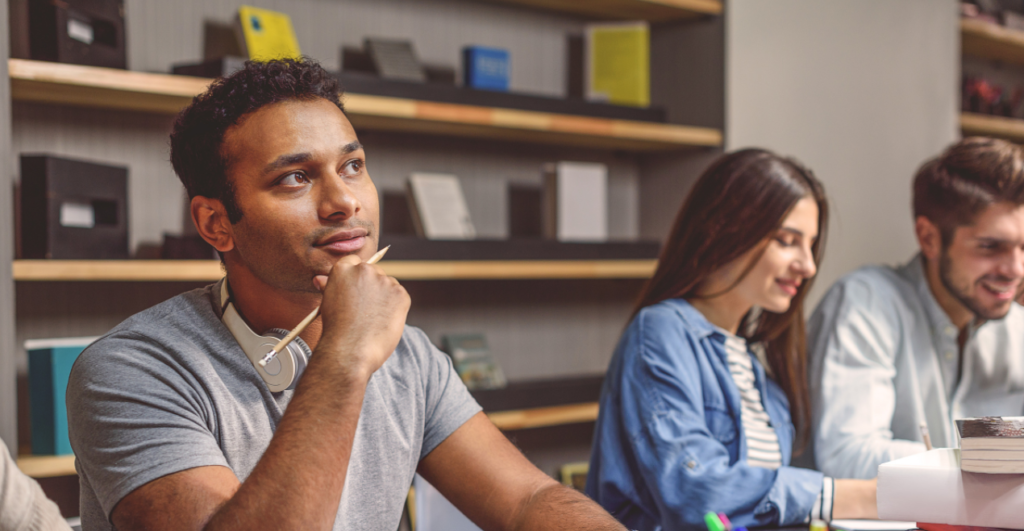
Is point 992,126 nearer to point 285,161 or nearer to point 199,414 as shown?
point 285,161

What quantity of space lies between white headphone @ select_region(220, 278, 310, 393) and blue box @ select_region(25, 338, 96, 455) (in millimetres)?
1007

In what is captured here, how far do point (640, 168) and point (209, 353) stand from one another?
2.18m

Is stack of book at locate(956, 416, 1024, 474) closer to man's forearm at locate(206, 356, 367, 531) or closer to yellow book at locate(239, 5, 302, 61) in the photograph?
man's forearm at locate(206, 356, 367, 531)

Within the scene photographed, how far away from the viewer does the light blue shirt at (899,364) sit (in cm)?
172

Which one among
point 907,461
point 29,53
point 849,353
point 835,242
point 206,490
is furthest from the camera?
point 835,242

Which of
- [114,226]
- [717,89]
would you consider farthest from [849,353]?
[114,226]

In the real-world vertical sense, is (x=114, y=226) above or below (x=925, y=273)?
above

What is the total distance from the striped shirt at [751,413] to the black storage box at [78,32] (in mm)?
1527

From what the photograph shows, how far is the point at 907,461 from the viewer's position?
40.5 inches

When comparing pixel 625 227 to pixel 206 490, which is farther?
pixel 625 227

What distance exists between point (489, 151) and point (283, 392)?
1737 millimetres

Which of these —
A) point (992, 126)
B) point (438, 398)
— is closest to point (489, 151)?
point (438, 398)

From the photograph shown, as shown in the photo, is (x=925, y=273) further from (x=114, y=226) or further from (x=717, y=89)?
(x=114, y=226)

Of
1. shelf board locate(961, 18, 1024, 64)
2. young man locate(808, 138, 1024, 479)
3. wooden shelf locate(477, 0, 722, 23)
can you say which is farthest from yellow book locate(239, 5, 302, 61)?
shelf board locate(961, 18, 1024, 64)
